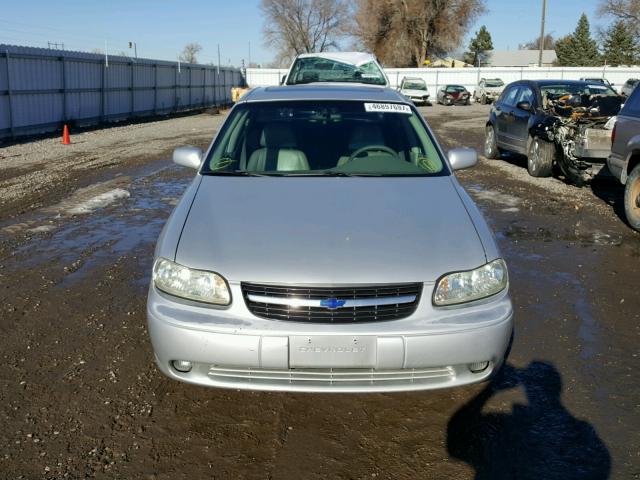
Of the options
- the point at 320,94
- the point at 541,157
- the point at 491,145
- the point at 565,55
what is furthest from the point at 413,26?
the point at 320,94

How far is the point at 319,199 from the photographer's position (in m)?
3.60

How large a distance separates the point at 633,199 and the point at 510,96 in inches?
229

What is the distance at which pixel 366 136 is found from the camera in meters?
4.55

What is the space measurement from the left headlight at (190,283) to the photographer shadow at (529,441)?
4.35 ft

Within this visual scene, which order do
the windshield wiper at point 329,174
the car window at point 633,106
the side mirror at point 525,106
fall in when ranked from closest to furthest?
the windshield wiper at point 329,174
the car window at point 633,106
the side mirror at point 525,106

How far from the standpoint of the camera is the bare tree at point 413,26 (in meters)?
58.3

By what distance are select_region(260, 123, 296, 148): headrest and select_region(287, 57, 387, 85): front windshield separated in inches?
254

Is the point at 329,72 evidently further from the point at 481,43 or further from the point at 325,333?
the point at 481,43

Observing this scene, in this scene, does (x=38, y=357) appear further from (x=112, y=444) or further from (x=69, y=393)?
(x=112, y=444)

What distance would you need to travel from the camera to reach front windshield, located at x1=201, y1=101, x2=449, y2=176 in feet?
13.8

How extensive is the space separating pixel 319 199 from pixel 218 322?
3.52 feet

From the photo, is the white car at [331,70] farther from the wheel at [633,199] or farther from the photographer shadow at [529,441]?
the photographer shadow at [529,441]

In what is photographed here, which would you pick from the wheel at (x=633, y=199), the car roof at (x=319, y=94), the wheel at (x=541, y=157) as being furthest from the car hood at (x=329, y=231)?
the wheel at (x=541, y=157)

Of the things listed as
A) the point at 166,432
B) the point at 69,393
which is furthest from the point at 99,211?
the point at 166,432
